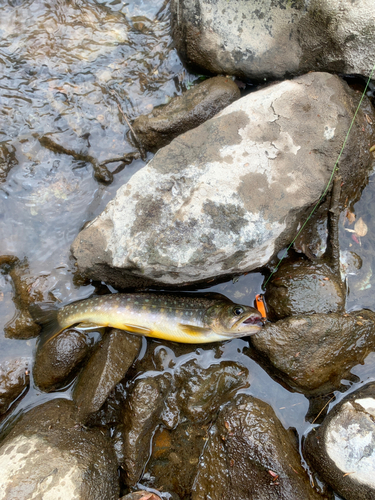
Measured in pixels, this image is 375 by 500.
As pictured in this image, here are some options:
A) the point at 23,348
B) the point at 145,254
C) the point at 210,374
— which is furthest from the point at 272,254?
the point at 23,348

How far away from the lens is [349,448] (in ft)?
10.9

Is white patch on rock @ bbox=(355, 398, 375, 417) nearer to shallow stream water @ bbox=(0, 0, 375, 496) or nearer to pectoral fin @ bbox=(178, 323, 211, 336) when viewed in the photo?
shallow stream water @ bbox=(0, 0, 375, 496)

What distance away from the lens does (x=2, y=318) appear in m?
4.02

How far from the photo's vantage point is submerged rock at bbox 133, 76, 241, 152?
4008 mm

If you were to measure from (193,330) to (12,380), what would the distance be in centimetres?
221

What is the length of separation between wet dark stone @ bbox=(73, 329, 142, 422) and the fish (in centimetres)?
15

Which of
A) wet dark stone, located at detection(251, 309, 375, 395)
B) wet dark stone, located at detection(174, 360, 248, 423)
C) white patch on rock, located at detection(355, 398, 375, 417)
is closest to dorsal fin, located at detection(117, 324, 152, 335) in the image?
wet dark stone, located at detection(174, 360, 248, 423)

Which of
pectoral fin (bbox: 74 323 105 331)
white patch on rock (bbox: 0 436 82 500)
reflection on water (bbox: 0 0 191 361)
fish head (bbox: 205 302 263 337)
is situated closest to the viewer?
white patch on rock (bbox: 0 436 82 500)

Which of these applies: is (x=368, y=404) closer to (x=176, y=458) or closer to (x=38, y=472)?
(x=176, y=458)

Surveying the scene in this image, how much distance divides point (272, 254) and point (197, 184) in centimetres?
109

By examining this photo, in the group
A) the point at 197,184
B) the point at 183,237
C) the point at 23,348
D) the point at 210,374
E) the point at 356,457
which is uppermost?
the point at 197,184

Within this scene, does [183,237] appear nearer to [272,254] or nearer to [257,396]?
[272,254]

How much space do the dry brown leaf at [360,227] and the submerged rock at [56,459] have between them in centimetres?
395

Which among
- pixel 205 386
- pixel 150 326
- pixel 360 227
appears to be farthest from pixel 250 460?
pixel 360 227
